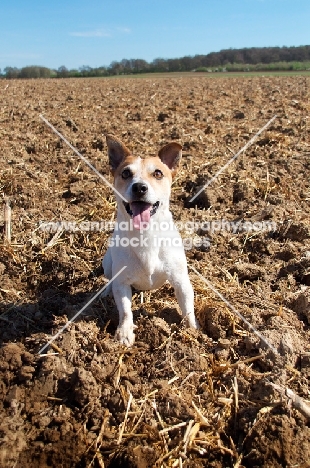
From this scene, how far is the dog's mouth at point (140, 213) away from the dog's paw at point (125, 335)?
36.8 inches

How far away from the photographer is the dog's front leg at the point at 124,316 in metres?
3.90

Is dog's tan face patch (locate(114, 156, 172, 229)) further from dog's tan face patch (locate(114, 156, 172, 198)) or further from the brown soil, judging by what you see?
the brown soil

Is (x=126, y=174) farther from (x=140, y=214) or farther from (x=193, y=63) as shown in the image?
(x=193, y=63)

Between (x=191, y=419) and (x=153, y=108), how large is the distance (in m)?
12.4

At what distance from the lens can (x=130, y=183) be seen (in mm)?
3949

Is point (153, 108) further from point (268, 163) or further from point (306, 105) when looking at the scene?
point (268, 163)

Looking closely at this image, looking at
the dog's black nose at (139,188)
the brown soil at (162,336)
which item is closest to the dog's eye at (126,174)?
the dog's black nose at (139,188)

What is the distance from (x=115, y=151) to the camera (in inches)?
178

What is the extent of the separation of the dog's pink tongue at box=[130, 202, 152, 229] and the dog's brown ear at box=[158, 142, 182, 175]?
31.0 inches

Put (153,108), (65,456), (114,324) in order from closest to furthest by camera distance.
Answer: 1. (65,456)
2. (114,324)
3. (153,108)

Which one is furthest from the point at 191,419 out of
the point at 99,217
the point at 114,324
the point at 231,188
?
the point at 231,188

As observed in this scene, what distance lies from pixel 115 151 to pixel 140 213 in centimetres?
94

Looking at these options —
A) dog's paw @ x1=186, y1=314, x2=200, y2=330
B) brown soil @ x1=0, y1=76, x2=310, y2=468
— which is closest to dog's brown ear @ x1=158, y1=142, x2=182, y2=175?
brown soil @ x1=0, y1=76, x2=310, y2=468

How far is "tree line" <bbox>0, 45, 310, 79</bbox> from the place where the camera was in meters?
69.6
